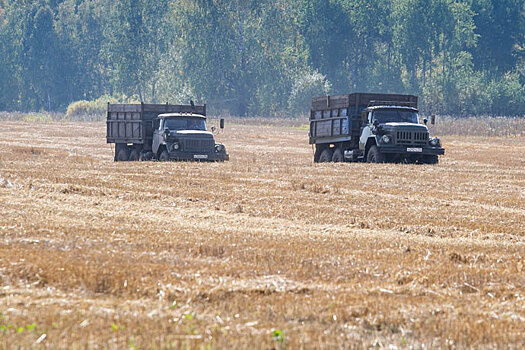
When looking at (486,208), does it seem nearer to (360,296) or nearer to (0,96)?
(360,296)

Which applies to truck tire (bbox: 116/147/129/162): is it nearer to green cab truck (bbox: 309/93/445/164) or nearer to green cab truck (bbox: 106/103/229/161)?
green cab truck (bbox: 106/103/229/161)

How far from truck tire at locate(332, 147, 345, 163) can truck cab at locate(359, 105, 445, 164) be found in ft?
4.84

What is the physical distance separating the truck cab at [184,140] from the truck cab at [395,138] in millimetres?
5633

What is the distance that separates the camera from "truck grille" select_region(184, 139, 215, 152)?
107ft

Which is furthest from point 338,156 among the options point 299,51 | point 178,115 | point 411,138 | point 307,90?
point 299,51

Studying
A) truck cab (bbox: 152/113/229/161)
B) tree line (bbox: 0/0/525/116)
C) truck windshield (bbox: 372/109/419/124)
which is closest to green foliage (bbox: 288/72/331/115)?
tree line (bbox: 0/0/525/116)

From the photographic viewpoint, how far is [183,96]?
101938mm

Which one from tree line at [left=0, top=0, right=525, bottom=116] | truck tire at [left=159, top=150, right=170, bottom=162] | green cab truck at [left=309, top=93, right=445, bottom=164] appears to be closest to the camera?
green cab truck at [left=309, top=93, right=445, bottom=164]

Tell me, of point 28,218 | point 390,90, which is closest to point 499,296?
point 28,218

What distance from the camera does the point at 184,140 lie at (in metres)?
32.8

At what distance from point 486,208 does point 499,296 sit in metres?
9.06

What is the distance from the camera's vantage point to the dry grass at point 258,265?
6953mm

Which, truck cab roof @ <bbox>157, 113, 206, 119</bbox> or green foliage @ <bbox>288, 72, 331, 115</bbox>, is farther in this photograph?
green foliage @ <bbox>288, 72, 331, 115</bbox>

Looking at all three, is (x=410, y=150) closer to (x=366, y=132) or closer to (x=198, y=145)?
(x=366, y=132)
